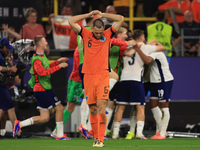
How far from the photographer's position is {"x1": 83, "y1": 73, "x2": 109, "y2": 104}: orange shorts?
5.91m

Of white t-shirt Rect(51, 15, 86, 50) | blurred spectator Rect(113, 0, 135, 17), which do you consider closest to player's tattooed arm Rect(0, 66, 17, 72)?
white t-shirt Rect(51, 15, 86, 50)

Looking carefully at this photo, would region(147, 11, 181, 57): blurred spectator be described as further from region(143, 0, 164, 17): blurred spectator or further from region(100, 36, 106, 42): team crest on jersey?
region(100, 36, 106, 42): team crest on jersey

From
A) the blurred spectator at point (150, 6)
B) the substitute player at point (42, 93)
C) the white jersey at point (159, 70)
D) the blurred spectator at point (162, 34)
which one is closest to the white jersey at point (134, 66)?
the white jersey at point (159, 70)

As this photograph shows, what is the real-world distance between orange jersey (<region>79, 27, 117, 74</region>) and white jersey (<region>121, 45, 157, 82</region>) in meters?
1.67

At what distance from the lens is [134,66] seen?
7.64 m

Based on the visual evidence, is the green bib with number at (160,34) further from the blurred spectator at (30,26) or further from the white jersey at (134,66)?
the blurred spectator at (30,26)

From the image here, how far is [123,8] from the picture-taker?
11.5 metres

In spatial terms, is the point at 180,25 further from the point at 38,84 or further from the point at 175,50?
the point at 38,84

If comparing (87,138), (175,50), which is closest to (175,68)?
(175,50)

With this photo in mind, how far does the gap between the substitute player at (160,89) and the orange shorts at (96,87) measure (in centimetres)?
204

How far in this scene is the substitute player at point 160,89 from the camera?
25.7 ft

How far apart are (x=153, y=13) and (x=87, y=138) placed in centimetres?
535

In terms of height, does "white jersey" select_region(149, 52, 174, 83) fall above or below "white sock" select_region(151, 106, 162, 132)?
above

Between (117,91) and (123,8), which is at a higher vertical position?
(123,8)
